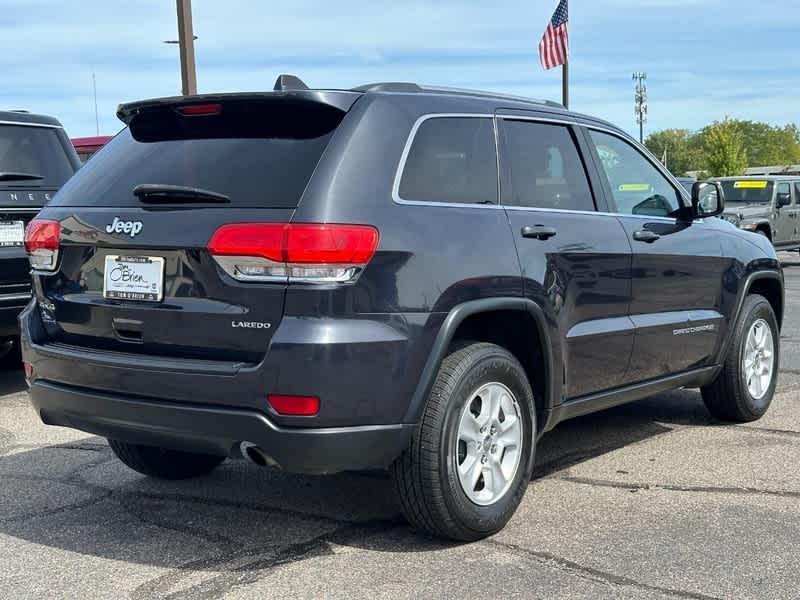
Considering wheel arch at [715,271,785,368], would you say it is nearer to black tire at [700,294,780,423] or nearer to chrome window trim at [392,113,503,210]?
black tire at [700,294,780,423]

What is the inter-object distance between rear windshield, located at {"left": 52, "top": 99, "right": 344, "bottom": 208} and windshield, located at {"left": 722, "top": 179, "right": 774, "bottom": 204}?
17.6 m

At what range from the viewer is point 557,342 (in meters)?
4.56

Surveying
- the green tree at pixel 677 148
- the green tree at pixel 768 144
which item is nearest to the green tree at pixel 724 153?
the green tree at pixel 677 148

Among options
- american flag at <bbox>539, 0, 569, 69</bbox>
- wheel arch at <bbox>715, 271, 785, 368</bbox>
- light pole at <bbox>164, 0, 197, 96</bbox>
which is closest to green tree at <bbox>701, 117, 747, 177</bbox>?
american flag at <bbox>539, 0, 569, 69</bbox>

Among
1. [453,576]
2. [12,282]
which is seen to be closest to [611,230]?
[453,576]

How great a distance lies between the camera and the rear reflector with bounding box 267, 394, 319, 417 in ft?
11.9

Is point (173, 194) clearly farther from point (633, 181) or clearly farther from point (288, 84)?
point (633, 181)

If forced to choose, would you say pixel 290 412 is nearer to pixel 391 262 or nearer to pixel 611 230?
pixel 391 262

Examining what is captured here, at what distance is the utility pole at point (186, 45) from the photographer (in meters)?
11.9

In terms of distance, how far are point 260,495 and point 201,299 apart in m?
1.44

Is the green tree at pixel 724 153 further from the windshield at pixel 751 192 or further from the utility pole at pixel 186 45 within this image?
the utility pole at pixel 186 45

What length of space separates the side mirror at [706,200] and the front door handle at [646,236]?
19.8 inches

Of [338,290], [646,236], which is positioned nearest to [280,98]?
[338,290]

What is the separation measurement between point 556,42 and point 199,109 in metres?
20.6
